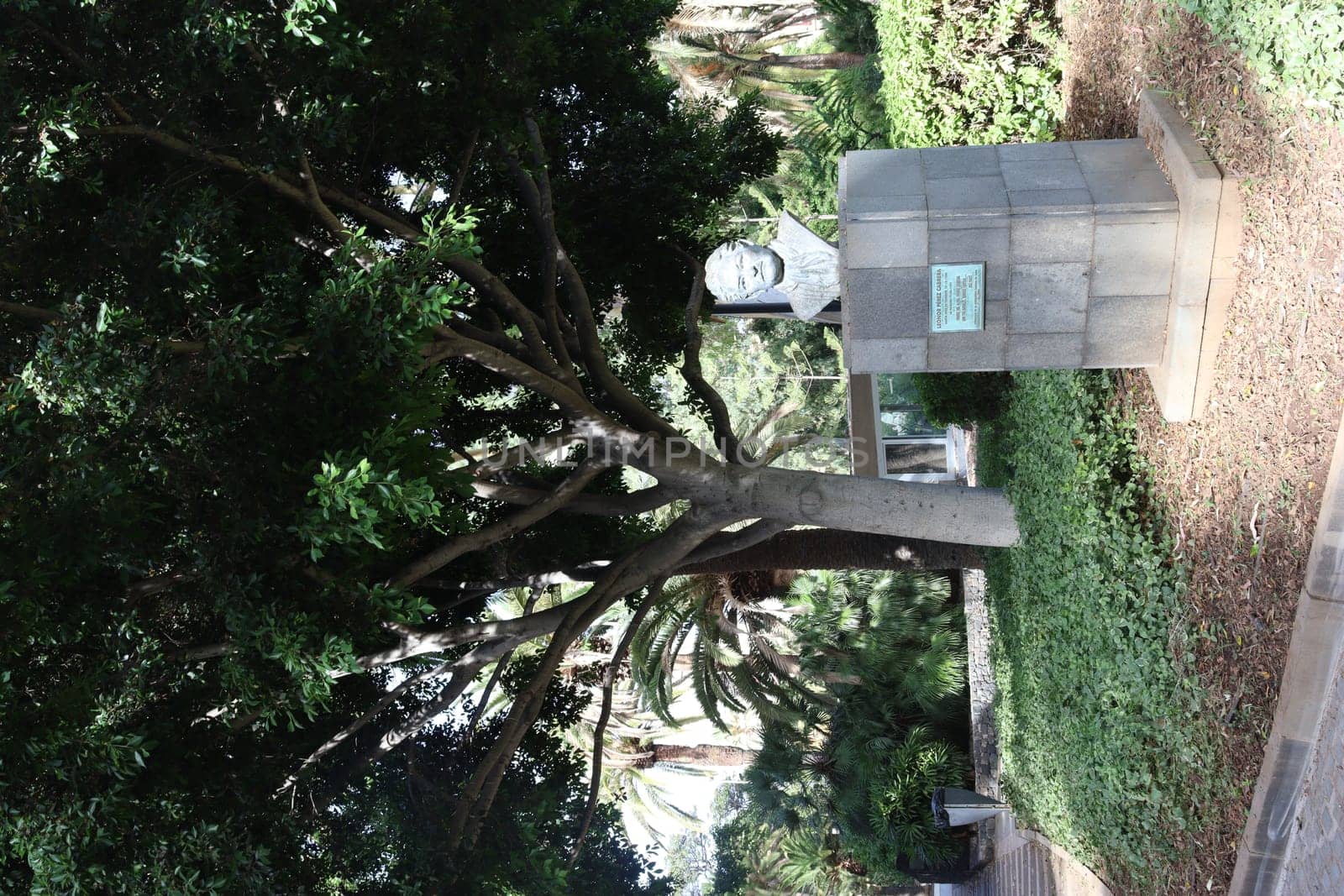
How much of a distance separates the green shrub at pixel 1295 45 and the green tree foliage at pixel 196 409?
440cm

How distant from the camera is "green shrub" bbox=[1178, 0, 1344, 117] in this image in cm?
470

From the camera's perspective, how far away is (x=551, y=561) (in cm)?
993

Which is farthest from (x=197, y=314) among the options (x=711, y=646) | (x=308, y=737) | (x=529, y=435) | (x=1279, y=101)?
(x=711, y=646)

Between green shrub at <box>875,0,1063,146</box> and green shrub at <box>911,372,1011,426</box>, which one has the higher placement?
green shrub at <box>875,0,1063,146</box>

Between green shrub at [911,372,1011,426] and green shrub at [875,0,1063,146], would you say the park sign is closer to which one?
green shrub at [875,0,1063,146]

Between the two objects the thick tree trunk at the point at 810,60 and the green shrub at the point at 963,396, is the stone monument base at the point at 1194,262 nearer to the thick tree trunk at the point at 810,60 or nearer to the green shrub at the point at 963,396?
the green shrub at the point at 963,396

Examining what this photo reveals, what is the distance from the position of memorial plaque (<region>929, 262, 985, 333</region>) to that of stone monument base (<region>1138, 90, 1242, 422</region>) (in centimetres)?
122

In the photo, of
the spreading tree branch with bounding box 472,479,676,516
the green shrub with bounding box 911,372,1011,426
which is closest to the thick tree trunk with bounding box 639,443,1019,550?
the spreading tree branch with bounding box 472,479,676,516

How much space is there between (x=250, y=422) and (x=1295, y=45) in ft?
19.0

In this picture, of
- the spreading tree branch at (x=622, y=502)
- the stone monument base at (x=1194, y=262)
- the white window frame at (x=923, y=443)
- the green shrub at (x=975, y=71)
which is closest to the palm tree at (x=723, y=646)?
the white window frame at (x=923, y=443)

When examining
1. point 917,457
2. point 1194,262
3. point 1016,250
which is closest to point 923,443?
point 917,457

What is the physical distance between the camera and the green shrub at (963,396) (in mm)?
12391

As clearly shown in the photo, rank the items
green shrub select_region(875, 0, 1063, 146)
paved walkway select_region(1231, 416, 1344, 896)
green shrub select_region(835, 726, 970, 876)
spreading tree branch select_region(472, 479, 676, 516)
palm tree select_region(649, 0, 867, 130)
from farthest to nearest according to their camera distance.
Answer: palm tree select_region(649, 0, 867, 130) < green shrub select_region(835, 726, 970, 876) < green shrub select_region(875, 0, 1063, 146) < spreading tree branch select_region(472, 479, 676, 516) < paved walkway select_region(1231, 416, 1344, 896)

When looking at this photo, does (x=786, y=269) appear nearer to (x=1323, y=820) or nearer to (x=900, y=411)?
(x=1323, y=820)
